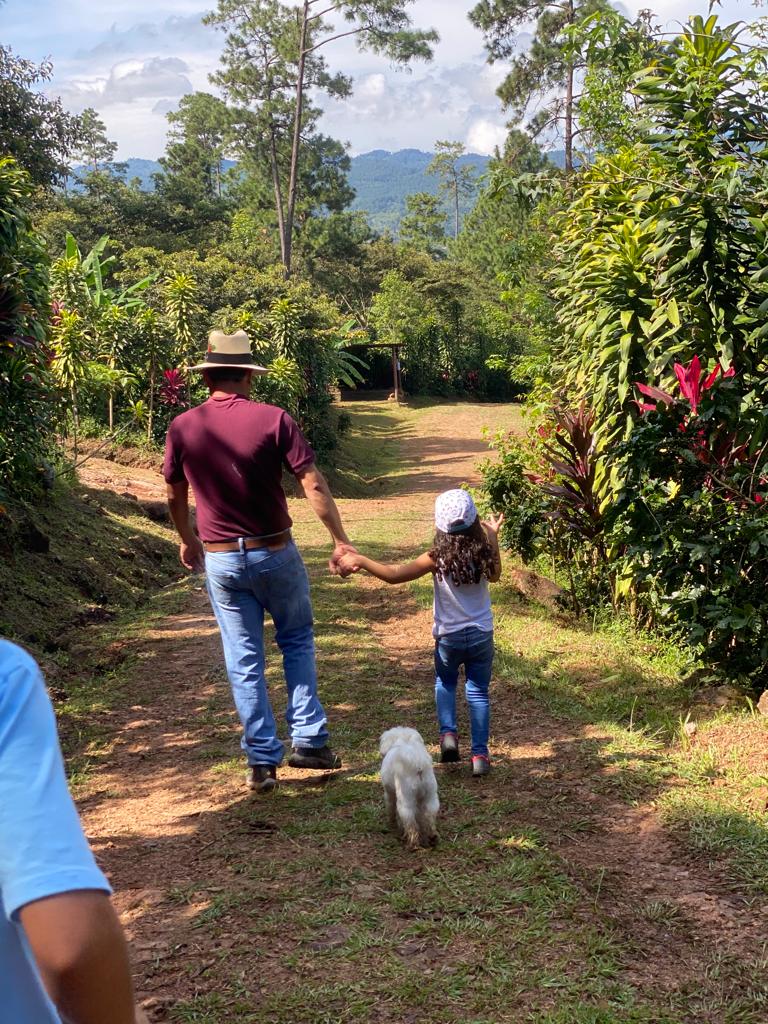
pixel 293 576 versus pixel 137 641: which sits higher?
pixel 293 576

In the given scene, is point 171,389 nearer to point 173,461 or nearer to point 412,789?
point 173,461

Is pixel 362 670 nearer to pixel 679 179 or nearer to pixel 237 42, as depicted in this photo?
pixel 679 179

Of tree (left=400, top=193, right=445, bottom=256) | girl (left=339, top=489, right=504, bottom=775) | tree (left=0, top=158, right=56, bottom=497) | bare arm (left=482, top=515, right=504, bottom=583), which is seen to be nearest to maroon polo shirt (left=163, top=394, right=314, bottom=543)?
girl (left=339, top=489, right=504, bottom=775)

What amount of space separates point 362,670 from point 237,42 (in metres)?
38.7

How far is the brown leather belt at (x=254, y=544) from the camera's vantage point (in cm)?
467

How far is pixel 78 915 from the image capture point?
3.21 ft

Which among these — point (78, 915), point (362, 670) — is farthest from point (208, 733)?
point (78, 915)

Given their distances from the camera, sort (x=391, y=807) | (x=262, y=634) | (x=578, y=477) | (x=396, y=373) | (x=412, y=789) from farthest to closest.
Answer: (x=396, y=373) → (x=578, y=477) → (x=262, y=634) → (x=391, y=807) → (x=412, y=789)

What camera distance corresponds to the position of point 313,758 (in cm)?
485

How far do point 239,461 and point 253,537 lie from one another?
1.20 ft

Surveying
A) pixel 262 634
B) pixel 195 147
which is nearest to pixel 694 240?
pixel 262 634

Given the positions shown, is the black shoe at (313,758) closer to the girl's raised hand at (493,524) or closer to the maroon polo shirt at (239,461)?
the maroon polo shirt at (239,461)

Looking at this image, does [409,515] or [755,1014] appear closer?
[755,1014]

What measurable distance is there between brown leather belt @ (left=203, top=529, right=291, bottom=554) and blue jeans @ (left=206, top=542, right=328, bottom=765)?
20 mm
